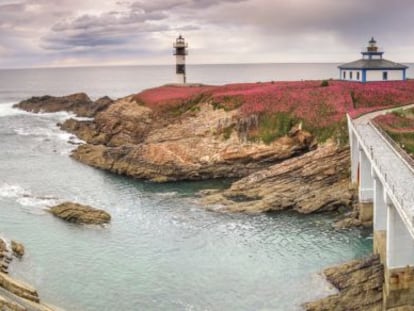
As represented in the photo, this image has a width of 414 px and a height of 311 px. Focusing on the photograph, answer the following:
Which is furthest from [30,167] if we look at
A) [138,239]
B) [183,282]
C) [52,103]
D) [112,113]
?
[52,103]

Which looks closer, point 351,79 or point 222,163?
point 222,163

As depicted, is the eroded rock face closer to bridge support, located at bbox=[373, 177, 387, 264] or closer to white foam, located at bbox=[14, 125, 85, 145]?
white foam, located at bbox=[14, 125, 85, 145]

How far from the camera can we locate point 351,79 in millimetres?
66938

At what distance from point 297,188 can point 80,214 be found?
16.7 m

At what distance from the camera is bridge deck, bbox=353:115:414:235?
23.0 metres

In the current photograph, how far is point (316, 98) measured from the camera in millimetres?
57000

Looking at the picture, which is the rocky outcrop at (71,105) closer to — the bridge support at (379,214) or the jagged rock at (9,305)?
the bridge support at (379,214)

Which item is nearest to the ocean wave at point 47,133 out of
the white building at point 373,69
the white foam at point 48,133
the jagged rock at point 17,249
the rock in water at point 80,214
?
the white foam at point 48,133

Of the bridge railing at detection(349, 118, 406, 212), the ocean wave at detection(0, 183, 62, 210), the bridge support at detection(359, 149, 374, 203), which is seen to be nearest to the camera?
the bridge railing at detection(349, 118, 406, 212)

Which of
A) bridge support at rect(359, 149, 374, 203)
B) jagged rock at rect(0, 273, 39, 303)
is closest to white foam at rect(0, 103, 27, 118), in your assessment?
bridge support at rect(359, 149, 374, 203)

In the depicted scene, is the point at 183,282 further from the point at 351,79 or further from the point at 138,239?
the point at 351,79

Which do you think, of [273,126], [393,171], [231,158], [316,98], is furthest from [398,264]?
[316,98]

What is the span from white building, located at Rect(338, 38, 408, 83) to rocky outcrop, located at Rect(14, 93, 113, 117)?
148 feet

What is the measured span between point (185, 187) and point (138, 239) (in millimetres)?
13678
